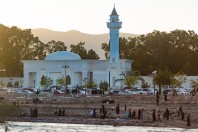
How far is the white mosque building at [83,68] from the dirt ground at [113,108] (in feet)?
56.9

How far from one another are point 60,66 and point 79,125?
38.2 m

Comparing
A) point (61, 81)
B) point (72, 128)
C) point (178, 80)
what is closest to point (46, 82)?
point (61, 81)

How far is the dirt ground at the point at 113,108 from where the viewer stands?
1487 inches

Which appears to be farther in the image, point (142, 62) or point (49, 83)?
point (142, 62)

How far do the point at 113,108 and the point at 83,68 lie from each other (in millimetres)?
30388

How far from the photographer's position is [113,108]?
44.7 meters

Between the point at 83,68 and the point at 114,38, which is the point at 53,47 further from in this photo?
the point at 114,38

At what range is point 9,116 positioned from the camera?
43094 millimetres

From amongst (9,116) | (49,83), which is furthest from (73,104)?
(49,83)

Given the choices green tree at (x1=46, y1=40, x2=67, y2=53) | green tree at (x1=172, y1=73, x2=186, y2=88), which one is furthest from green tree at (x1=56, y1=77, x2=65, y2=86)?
green tree at (x1=46, y1=40, x2=67, y2=53)

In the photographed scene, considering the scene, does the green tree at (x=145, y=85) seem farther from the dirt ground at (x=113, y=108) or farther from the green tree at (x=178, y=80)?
the dirt ground at (x=113, y=108)

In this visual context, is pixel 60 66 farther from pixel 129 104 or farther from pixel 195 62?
pixel 129 104

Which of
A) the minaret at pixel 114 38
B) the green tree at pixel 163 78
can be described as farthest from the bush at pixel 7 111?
the minaret at pixel 114 38

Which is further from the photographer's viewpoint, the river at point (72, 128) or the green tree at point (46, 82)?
the green tree at point (46, 82)
